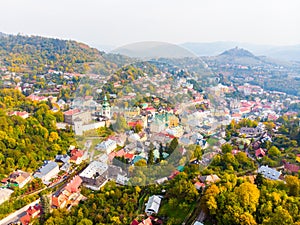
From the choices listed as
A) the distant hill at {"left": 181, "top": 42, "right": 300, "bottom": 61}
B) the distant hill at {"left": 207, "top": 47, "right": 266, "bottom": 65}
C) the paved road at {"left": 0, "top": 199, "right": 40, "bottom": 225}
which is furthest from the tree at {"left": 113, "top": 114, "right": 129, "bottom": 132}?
the distant hill at {"left": 207, "top": 47, "right": 266, "bottom": 65}

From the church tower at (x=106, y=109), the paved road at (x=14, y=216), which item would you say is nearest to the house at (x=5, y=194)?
the paved road at (x=14, y=216)

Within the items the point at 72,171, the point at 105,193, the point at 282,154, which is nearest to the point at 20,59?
the point at 72,171

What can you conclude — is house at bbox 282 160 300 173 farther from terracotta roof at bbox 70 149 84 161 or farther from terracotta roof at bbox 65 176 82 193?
terracotta roof at bbox 70 149 84 161

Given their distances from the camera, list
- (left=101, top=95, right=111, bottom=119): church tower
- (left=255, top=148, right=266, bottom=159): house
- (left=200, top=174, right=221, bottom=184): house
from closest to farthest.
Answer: (left=101, top=95, right=111, bottom=119): church tower
(left=200, top=174, right=221, bottom=184): house
(left=255, top=148, right=266, bottom=159): house

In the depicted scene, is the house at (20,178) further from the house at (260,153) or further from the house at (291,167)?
the house at (291,167)

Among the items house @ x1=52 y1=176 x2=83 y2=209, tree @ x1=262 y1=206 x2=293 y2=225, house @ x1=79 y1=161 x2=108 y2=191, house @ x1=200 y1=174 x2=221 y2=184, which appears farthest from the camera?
house @ x1=79 y1=161 x2=108 y2=191

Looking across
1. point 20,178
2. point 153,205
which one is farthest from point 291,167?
point 20,178
